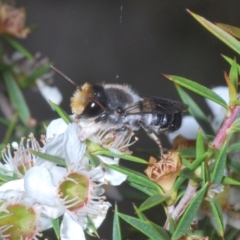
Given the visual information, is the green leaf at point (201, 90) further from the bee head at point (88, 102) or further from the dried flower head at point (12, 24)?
the dried flower head at point (12, 24)

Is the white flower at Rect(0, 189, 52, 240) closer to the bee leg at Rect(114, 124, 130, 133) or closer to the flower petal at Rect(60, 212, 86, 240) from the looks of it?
the flower petal at Rect(60, 212, 86, 240)

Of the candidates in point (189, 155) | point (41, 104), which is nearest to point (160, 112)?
point (189, 155)

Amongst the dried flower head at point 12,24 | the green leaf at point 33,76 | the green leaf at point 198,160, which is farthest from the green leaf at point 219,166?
the dried flower head at point 12,24

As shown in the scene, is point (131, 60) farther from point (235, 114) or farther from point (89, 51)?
point (235, 114)

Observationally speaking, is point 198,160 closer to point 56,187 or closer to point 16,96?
point 56,187

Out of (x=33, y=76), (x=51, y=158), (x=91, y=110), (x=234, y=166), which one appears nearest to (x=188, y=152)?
(x=234, y=166)
